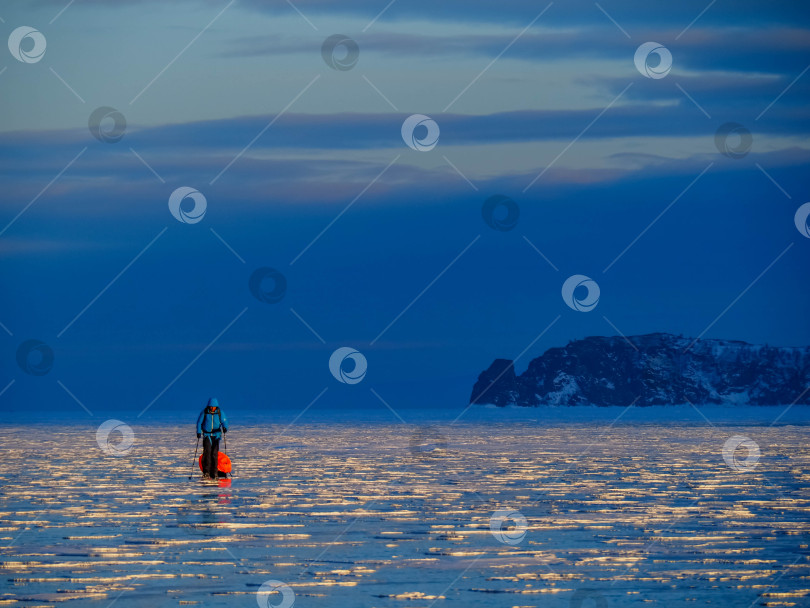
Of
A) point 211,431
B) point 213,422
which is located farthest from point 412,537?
point 211,431

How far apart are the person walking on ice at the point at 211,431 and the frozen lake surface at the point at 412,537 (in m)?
1.22

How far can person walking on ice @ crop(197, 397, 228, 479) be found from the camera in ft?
107

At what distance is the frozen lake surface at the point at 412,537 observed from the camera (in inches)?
617

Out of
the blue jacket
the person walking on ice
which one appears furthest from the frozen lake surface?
the blue jacket

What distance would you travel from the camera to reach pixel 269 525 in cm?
2231

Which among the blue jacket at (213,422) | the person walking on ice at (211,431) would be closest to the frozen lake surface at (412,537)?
the person walking on ice at (211,431)

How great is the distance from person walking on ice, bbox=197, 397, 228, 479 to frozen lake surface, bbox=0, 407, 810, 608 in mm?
1225

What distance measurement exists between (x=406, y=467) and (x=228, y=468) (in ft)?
24.1

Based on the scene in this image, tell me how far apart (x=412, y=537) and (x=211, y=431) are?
44.8ft

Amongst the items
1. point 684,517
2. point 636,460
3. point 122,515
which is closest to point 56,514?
point 122,515

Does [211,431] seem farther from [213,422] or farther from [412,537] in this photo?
[412,537]

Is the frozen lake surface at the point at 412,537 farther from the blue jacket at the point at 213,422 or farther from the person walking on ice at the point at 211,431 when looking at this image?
the blue jacket at the point at 213,422

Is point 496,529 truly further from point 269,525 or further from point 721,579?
point 721,579

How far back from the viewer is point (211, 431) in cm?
3303
